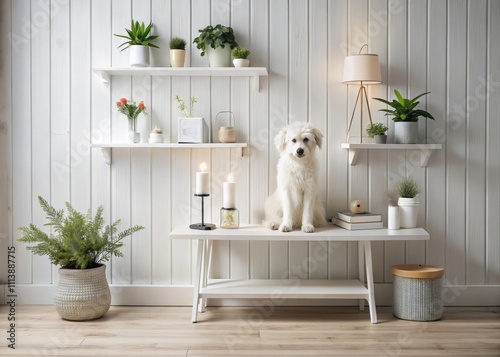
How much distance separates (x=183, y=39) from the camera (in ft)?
11.5

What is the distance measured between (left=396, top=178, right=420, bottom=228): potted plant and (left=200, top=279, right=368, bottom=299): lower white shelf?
468mm

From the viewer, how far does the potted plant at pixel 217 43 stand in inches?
132

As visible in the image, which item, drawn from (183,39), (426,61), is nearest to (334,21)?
(426,61)

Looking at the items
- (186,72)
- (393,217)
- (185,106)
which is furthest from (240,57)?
(393,217)

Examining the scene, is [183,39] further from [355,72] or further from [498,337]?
[498,337]

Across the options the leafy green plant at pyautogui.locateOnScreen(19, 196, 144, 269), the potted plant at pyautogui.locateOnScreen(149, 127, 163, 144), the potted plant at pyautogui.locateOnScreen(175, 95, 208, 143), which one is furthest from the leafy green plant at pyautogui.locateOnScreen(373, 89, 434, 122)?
the leafy green plant at pyautogui.locateOnScreen(19, 196, 144, 269)

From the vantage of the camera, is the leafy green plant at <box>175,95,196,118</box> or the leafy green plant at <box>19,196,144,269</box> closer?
the leafy green plant at <box>19,196,144,269</box>

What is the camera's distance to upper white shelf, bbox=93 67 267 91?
335 centimetres

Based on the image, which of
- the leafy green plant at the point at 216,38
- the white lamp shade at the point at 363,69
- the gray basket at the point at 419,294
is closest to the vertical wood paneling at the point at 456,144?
the gray basket at the point at 419,294

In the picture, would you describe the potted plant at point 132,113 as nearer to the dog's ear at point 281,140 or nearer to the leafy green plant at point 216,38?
the leafy green plant at point 216,38

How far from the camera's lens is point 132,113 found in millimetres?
3432

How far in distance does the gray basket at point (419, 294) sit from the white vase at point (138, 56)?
1.94 metres

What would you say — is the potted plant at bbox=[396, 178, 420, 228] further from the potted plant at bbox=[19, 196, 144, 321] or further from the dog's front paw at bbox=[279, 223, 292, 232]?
the potted plant at bbox=[19, 196, 144, 321]

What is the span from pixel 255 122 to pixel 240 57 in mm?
419
